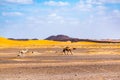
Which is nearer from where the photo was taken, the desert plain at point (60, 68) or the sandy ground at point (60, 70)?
the sandy ground at point (60, 70)

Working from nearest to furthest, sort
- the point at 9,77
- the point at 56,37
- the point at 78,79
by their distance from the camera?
1. the point at 78,79
2. the point at 9,77
3. the point at 56,37

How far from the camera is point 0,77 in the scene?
25.5 metres

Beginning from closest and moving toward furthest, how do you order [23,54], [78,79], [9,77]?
[78,79]
[9,77]
[23,54]

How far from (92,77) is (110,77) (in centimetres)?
102

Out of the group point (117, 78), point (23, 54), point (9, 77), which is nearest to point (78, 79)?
point (117, 78)

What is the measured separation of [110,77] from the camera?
25.1m

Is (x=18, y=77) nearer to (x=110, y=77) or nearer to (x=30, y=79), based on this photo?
(x=30, y=79)

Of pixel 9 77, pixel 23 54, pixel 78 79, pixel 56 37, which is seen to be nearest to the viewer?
pixel 78 79

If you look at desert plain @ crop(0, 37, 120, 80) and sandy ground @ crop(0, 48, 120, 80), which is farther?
desert plain @ crop(0, 37, 120, 80)

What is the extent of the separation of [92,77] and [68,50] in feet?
106

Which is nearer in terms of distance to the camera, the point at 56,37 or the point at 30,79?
the point at 30,79

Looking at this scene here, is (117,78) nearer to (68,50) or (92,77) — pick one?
(92,77)

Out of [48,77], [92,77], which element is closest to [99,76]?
[92,77]

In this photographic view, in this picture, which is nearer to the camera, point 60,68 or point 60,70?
point 60,70
